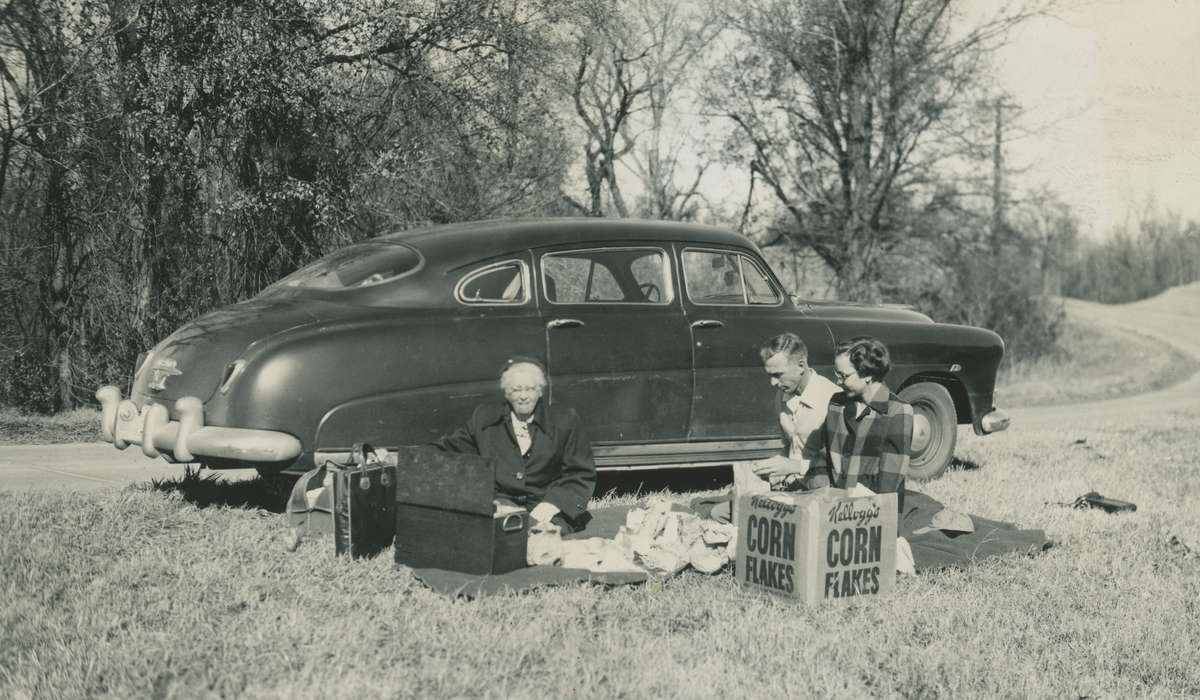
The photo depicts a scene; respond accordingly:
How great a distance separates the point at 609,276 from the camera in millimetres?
6938

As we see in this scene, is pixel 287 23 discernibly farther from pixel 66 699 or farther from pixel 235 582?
pixel 66 699

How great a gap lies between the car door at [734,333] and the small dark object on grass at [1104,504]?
74.9 inches

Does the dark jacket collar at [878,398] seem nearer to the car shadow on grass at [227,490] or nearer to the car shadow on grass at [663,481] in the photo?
the car shadow on grass at [663,481]

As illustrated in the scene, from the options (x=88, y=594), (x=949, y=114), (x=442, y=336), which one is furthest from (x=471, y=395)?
(x=949, y=114)

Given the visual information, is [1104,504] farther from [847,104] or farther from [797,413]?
[847,104]

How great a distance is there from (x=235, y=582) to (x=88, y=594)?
0.57 m

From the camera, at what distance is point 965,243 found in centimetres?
2405

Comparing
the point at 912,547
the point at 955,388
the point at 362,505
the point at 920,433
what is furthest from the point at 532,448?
the point at 955,388

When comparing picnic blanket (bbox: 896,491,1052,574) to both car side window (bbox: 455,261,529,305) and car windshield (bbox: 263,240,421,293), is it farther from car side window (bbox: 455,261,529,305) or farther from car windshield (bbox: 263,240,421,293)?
car windshield (bbox: 263,240,421,293)

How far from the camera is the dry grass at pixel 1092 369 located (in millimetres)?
19016

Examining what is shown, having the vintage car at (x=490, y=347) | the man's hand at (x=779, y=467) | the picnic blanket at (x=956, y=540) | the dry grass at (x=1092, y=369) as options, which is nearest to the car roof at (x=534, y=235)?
the vintage car at (x=490, y=347)

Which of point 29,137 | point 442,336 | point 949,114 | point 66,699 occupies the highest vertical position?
point 949,114

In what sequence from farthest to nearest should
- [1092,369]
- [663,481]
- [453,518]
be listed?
[1092,369]
[663,481]
[453,518]

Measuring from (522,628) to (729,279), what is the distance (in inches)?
148
